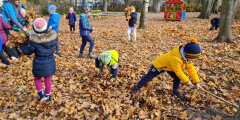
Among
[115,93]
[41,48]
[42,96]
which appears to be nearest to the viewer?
[41,48]

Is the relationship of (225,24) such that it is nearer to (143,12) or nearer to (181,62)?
(143,12)

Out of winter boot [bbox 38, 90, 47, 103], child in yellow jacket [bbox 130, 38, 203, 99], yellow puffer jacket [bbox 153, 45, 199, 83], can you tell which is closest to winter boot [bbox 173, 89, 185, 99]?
child in yellow jacket [bbox 130, 38, 203, 99]

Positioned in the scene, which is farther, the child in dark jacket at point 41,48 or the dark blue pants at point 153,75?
the dark blue pants at point 153,75

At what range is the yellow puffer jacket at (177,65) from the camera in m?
2.88

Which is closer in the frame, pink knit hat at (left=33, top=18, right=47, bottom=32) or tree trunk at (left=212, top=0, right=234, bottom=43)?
pink knit hat at (left=33, top=18, right=47, bottom=32)

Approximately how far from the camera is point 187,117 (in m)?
3.02

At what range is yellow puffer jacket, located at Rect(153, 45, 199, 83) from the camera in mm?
2878

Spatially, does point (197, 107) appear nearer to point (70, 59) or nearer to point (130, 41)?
A: point (70, 59)

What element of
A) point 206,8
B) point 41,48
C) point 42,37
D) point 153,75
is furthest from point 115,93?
point 206,8

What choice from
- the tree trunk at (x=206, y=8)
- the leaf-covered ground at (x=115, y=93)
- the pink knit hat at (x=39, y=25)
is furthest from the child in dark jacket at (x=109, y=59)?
the tree trunk at (x=206, y=8)

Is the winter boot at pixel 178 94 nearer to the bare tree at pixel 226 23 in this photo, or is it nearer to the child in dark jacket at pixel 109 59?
the child in dark jacket at pixel 109 59

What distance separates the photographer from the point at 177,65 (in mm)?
2883

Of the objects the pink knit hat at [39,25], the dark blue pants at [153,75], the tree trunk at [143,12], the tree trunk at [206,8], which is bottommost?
the dark blue pants at [153,75]

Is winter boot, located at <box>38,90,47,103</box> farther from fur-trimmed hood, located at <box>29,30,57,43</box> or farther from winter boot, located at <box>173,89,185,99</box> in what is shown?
winter boot, located at <box>173,89,185,99</box>
